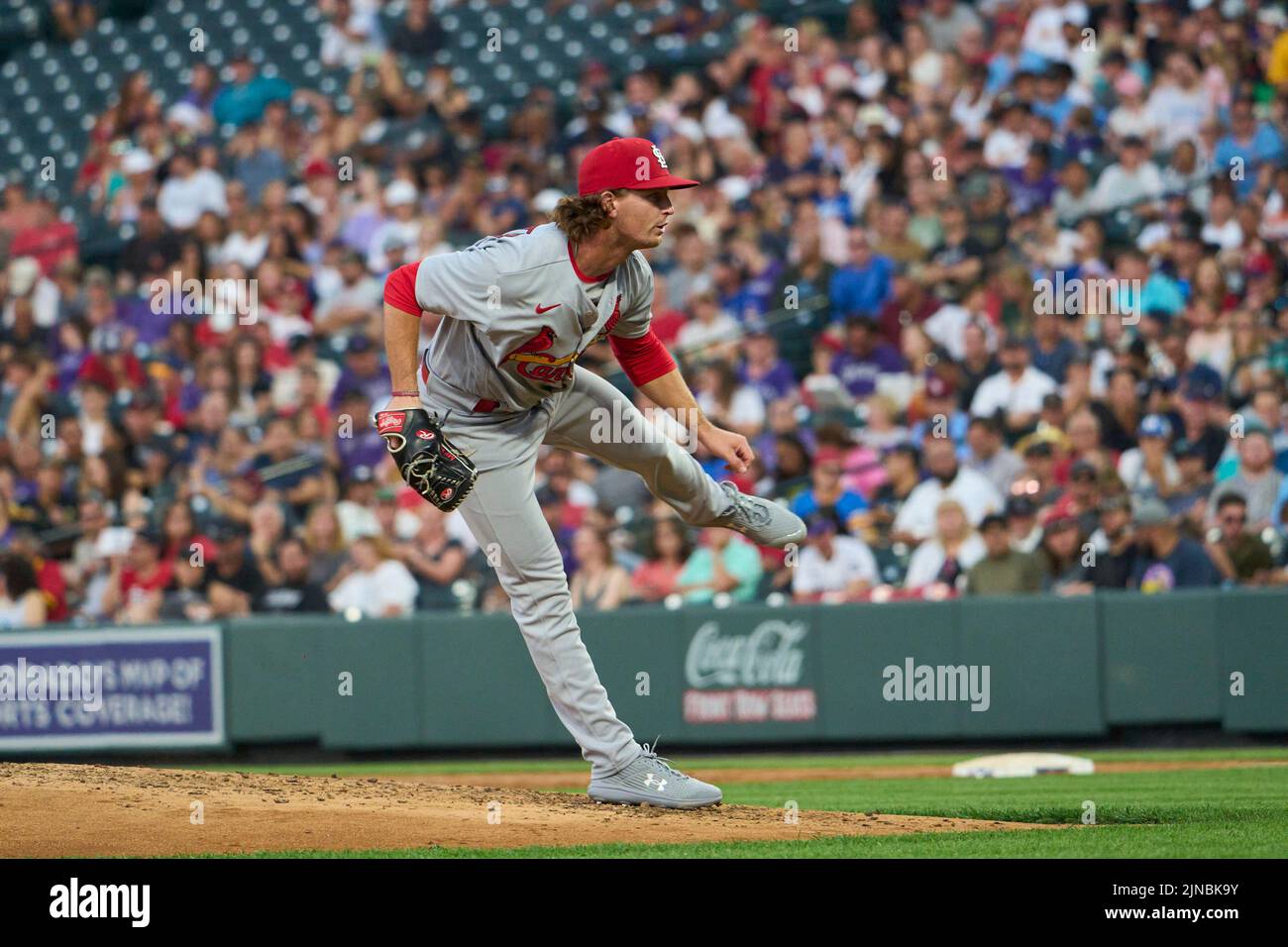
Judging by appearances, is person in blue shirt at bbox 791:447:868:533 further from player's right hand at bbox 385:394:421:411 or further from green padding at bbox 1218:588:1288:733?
player's right hand at bbox 385:394:421:411

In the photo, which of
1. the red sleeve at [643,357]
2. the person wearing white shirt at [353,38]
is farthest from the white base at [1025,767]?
the person wearing white shirt at [353,38]

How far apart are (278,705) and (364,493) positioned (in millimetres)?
1590

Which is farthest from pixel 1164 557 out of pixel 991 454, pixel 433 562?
pixel 433 562

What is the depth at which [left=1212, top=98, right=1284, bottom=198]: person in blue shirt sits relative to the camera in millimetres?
12523

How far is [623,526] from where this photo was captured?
1190 centimetres

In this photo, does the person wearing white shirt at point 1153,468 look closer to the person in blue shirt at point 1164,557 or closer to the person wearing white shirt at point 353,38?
the person in blue shirt at point 1164,557

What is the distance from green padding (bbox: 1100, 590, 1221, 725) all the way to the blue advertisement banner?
5711 millimetres

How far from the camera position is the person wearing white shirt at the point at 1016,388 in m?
11.6

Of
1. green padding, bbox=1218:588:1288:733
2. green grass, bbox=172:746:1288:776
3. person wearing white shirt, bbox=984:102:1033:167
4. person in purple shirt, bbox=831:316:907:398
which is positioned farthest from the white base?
person wearing white shirt, bbox=984:102:1033:167

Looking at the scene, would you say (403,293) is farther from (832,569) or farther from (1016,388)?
(1016,388)

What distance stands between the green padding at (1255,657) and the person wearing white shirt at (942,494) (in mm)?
1555
